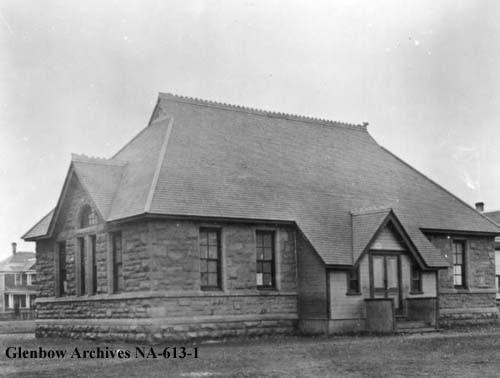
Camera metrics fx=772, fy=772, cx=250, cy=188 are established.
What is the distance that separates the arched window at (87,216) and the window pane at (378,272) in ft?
33.2

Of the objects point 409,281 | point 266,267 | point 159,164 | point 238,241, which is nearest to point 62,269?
point 159,164

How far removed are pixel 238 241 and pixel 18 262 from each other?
71.0 meters

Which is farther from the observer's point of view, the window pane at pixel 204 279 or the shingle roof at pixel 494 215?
the shingle roof at pixel 494 215

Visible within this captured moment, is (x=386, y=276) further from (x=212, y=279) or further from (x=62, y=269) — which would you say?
(x=62, y=269)

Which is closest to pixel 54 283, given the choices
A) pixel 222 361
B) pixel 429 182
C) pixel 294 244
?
pixel 294 244

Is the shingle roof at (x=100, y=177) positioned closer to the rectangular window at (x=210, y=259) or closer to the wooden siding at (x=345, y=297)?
the rectangular window at (x=210, y=259)

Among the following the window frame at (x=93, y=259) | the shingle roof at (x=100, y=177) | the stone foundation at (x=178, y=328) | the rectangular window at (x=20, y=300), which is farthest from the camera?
the rectangular window at (x=20, y=300)

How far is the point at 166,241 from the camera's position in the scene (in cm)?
2428

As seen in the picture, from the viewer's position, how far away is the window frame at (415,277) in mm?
28234

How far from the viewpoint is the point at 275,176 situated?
2864 cm

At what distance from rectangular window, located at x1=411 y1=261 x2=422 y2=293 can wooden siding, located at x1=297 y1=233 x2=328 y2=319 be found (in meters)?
4.07

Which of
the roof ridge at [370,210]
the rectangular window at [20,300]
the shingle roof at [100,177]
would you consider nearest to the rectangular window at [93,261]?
the shingle roof at [100,177]

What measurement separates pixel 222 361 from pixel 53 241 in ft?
48.3

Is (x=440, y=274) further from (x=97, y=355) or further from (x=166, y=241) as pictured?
(x=97, y=355)
